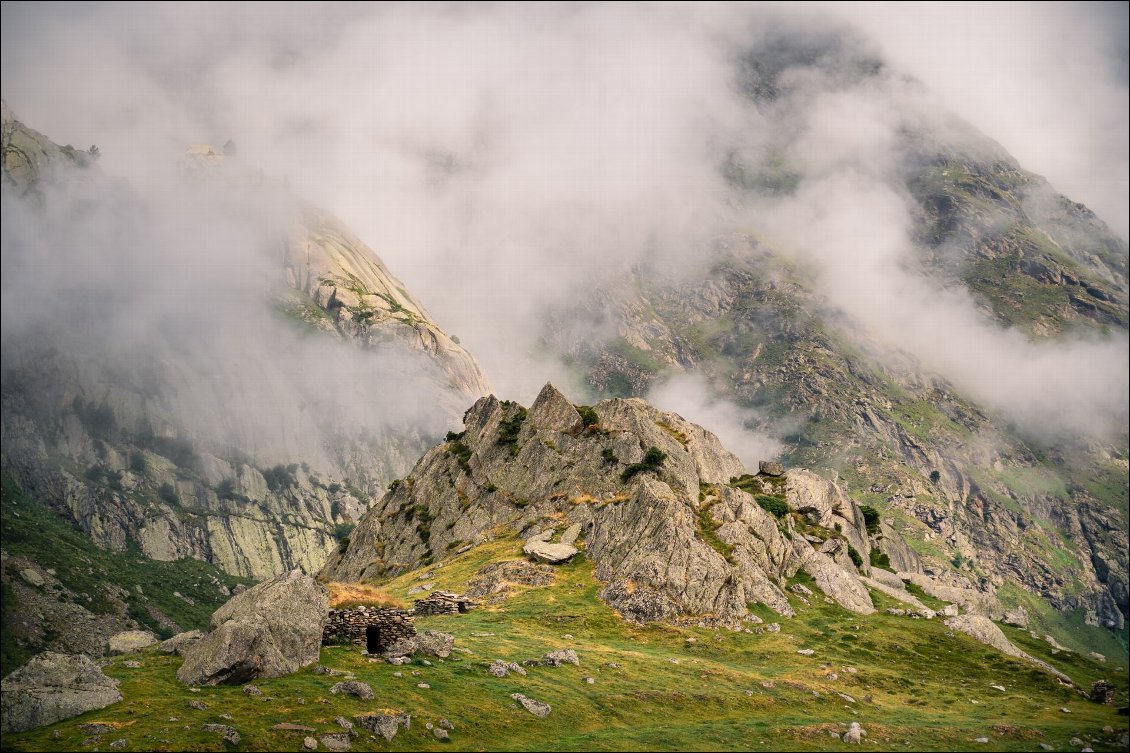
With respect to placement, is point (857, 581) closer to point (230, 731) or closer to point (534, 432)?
point (534, 432)

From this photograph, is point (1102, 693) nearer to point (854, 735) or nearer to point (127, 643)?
point (854, 735)

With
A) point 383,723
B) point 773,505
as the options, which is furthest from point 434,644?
point 773,505

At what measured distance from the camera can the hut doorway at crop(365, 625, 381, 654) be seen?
163 ft

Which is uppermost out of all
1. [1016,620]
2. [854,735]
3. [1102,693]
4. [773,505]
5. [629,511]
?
[773,505]

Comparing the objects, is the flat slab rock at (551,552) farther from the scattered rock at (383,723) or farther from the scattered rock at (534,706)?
the scattered rock at (383,723)

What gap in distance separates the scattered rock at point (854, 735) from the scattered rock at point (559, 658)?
19.5 meters

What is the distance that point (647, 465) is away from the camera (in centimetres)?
11175

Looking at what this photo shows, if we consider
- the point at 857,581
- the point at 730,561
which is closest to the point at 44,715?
the point at 730,561

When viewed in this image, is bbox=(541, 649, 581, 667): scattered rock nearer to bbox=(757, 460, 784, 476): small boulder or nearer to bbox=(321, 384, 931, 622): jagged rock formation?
bbox=(321, 384, 931, 622): jagged rock formation

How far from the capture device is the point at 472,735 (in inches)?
1490

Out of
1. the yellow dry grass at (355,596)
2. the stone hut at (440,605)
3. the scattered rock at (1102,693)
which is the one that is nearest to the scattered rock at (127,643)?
the yellow dry grass at (355,596)

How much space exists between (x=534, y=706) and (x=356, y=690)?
10699mm

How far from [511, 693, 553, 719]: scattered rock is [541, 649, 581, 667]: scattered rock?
970cm

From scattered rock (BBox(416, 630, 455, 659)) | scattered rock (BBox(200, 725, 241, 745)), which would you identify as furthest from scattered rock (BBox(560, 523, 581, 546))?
scattered rock (BBox(200, 725, 241, 745))
